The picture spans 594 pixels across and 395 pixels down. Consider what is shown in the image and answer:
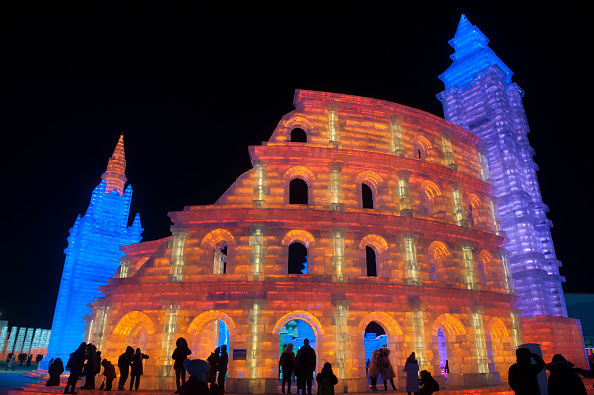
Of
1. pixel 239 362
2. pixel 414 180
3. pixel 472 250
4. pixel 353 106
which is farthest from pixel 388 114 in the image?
pixel 239 362

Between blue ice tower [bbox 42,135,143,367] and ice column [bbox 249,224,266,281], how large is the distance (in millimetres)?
22195

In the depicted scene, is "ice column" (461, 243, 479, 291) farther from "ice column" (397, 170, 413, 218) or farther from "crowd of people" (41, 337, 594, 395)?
"crowd of people" (41, 337, 594, 395)

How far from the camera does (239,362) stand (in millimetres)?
15625

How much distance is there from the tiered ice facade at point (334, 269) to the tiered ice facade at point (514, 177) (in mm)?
3790

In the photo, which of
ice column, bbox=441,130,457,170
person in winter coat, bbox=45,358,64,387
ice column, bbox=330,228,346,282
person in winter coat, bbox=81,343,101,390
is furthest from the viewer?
ice column, bbox=441,130,457,170

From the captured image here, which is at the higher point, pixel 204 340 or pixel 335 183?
pixel 335 183

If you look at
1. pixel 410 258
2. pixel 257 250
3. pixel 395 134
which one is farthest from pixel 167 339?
pixel 395 134

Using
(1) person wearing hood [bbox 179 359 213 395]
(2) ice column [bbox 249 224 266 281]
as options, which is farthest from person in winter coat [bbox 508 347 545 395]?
(2) ice column [bbox 249 224 266 281]

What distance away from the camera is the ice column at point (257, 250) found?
16883 millimetres

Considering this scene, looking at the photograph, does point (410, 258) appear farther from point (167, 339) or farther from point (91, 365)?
point (91, 365)

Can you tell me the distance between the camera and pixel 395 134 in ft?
70.8

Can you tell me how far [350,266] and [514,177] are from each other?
1536 cm

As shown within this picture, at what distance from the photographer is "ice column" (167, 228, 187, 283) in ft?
56.3

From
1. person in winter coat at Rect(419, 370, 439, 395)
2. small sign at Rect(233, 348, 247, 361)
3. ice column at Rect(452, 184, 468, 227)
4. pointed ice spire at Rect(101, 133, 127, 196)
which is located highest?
pointed ice spire at Rect(101, 133, 127, 196)
